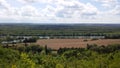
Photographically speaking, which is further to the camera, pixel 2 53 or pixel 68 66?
pixel 2 53

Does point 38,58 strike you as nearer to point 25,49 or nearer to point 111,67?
point 111,67

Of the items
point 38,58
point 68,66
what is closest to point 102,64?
point 68,66

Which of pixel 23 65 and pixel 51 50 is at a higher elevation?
pixel 23 65

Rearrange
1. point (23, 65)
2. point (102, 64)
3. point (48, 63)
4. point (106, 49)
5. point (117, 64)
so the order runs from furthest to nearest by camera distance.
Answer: point (106, 49) < point (48, 63) < point (102, 64) < point (23, 65) < point (117, 64)

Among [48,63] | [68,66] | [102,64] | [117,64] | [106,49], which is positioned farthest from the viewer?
[106,49]

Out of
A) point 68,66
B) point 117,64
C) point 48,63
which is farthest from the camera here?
point 48,63

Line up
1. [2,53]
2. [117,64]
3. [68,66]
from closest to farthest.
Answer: [117,64] → [68,66] → [2,53]

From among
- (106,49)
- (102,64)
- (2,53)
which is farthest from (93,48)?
(102,64)

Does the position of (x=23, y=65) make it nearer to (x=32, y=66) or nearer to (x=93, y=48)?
(x=32, y=66)

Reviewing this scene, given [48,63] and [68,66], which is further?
[48,63]
